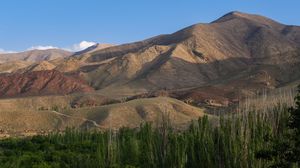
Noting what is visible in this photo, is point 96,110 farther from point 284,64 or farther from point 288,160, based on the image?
point 288,160

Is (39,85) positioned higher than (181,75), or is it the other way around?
(39,85)

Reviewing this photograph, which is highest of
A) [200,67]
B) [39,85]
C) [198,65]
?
[198,65]

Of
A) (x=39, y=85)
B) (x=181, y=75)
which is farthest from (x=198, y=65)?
(x=39, y=85)

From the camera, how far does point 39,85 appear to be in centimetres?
15375

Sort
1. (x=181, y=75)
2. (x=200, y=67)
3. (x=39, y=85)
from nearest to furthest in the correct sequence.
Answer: (x=39, y=85) < (x=181, y=75) < (x=200, y=67)

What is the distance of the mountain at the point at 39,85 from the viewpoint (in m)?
150

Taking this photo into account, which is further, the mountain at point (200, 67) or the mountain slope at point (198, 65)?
the mountain slope at point (198, 65)

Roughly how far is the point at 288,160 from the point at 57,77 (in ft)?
468

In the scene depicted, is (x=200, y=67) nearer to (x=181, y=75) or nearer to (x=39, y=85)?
(x=181, y=75)

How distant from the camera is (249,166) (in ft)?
91.9

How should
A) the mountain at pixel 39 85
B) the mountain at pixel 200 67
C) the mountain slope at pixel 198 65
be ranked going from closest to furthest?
1. the mountain at pixel 200 67
2. the mountain slope at pixel 198 65
3. the mountain at pixel 39 85

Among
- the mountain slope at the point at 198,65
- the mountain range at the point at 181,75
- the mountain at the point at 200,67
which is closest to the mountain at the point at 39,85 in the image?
the mountain range at the point at 181,75

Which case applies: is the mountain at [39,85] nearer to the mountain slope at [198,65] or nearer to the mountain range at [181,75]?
the mountain range at [181,75]

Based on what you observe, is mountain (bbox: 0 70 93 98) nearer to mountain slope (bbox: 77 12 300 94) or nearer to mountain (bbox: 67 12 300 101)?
mountain (bbox: 67 12 300 101)
